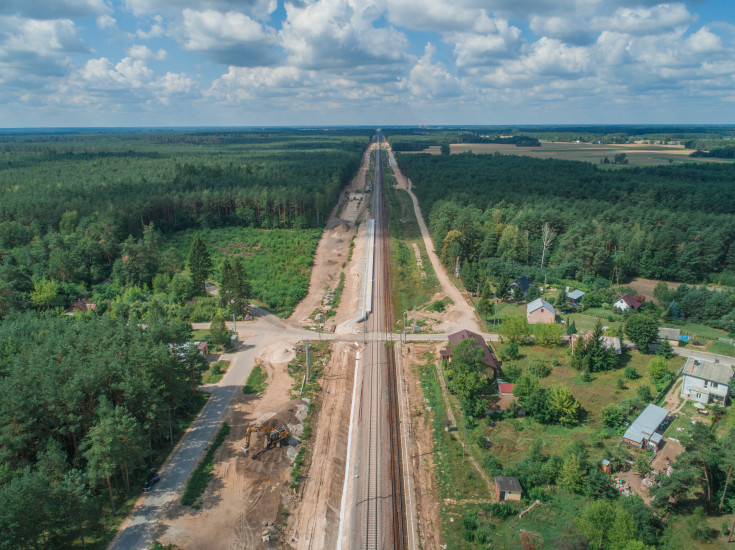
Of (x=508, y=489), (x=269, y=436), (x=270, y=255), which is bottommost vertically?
(x=508, y=489)

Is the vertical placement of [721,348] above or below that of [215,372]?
above

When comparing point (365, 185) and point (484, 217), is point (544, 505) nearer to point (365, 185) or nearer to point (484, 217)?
point (484, 217)

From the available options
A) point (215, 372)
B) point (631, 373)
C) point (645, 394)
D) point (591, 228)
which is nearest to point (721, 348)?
point (631, 373)

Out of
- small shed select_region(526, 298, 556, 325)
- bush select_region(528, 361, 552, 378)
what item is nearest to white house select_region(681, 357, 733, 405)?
bush select_region(528, 361, 552, 378)

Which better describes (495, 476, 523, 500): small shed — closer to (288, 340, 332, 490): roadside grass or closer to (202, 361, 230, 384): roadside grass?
(288, 340, 332, 490): roadside grass

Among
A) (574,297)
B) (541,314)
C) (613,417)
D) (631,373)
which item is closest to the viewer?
(613,417)

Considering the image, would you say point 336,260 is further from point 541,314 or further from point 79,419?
point 79,419

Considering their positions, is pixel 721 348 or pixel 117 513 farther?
pixel 721 348

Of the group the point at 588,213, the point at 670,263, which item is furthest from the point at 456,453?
the point at 588,213

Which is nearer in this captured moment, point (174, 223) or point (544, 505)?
→ point (544, 505)
